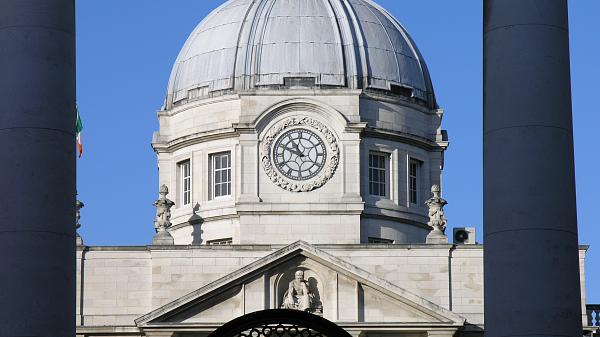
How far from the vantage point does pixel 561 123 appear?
26516 mm

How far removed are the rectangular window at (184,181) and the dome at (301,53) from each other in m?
2.81

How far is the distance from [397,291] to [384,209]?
9.71 m

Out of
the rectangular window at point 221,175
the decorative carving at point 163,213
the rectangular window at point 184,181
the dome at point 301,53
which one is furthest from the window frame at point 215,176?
the decorative carving at point 163,213

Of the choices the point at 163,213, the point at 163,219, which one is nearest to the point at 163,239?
the point at 163,219

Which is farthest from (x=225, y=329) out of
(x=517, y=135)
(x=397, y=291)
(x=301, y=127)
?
(x=301, y=127)

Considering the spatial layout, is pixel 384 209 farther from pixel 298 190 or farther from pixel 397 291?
pixel 397 291

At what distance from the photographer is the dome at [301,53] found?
85.2 metres

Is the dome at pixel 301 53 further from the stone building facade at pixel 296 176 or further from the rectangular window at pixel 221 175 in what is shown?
the rectangular window at pixel 221 175

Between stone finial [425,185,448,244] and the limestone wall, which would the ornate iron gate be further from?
stone finial [425,185,448,244]

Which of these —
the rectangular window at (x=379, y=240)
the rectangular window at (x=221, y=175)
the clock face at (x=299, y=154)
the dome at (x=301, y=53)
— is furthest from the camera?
the dome at (x=301, y=53)

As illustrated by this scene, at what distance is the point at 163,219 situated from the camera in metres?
81.3

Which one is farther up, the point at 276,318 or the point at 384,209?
the point at 384,209

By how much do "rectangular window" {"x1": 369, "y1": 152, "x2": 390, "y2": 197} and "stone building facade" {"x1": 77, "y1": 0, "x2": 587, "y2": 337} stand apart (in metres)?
0.06

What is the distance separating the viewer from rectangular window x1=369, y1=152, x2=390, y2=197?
3356 inches
